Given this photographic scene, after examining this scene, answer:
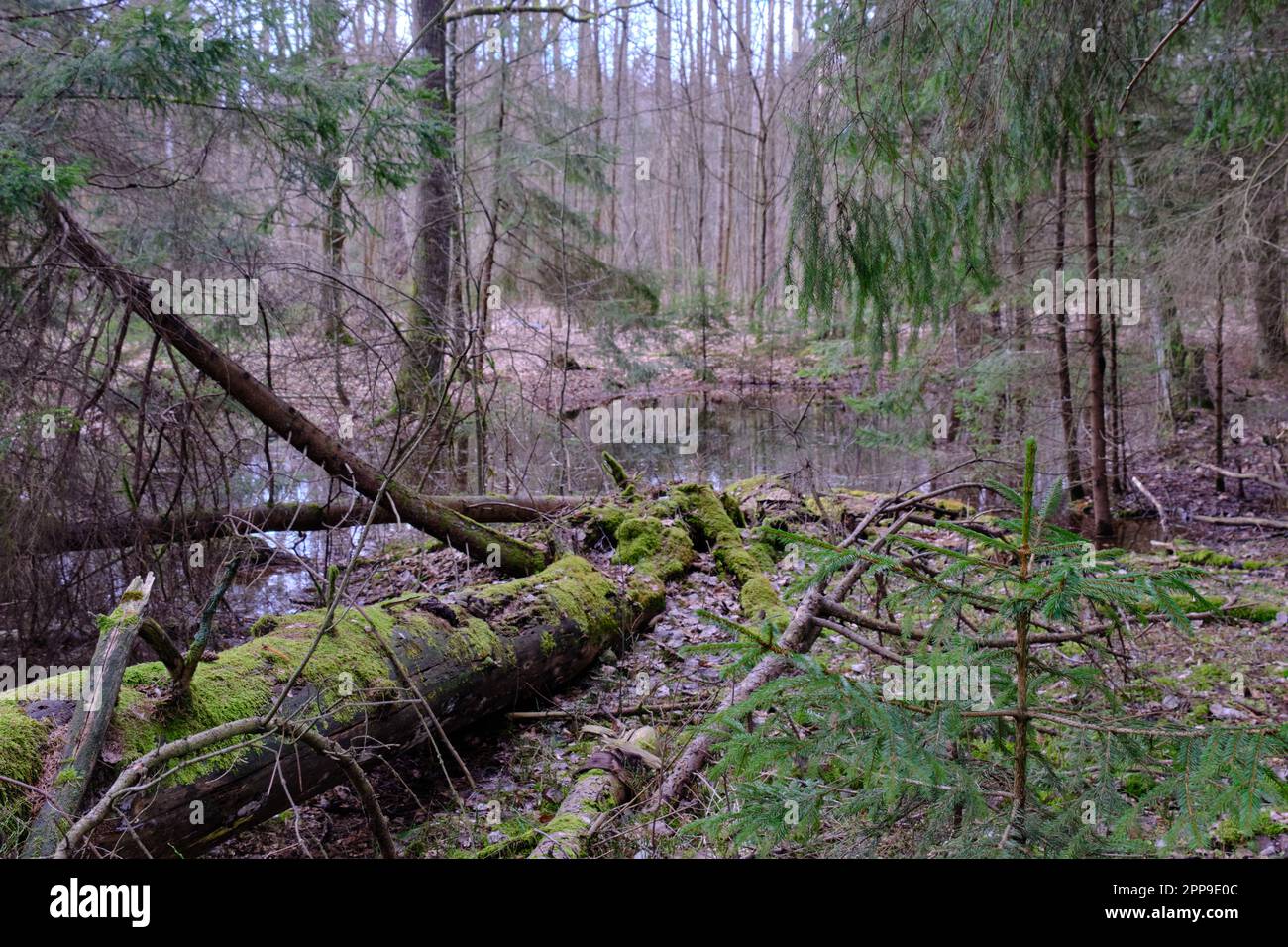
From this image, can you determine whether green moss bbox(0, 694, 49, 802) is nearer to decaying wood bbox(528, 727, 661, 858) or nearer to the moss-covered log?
the moss-covered log

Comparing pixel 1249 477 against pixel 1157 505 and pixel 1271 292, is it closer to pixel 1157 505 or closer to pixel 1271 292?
pixel 1157 505

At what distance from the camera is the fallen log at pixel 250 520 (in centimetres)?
579

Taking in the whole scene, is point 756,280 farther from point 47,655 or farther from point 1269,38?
point 47,655

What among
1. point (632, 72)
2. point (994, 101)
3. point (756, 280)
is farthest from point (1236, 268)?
point (632, 72)

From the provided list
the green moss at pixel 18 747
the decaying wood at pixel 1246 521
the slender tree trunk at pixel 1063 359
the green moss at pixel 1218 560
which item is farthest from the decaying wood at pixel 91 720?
the decaying wood at pixel 1246 521

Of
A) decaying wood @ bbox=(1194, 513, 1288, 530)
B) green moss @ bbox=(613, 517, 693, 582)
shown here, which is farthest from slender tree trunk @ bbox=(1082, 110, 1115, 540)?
green moss @ bbox=(613, 517, 693, 582)

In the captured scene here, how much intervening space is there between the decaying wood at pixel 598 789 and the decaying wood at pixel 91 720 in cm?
159

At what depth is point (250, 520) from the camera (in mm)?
6523

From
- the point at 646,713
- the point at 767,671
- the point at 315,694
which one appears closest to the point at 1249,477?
the point at 646,713

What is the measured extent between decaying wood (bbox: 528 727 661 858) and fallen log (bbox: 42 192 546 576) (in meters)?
2.59

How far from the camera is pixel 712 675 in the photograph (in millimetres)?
5211

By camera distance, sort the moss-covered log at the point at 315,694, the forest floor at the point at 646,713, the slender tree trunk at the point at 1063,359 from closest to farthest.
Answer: the moss-covered log at the point at 315,694 → the forest floor at the point at 646,713 → the slender tree trunk at the point at 1063,359

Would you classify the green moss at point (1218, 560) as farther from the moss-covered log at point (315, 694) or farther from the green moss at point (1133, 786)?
the moss-covered log at point (315, 694)

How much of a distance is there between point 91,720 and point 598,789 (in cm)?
199
